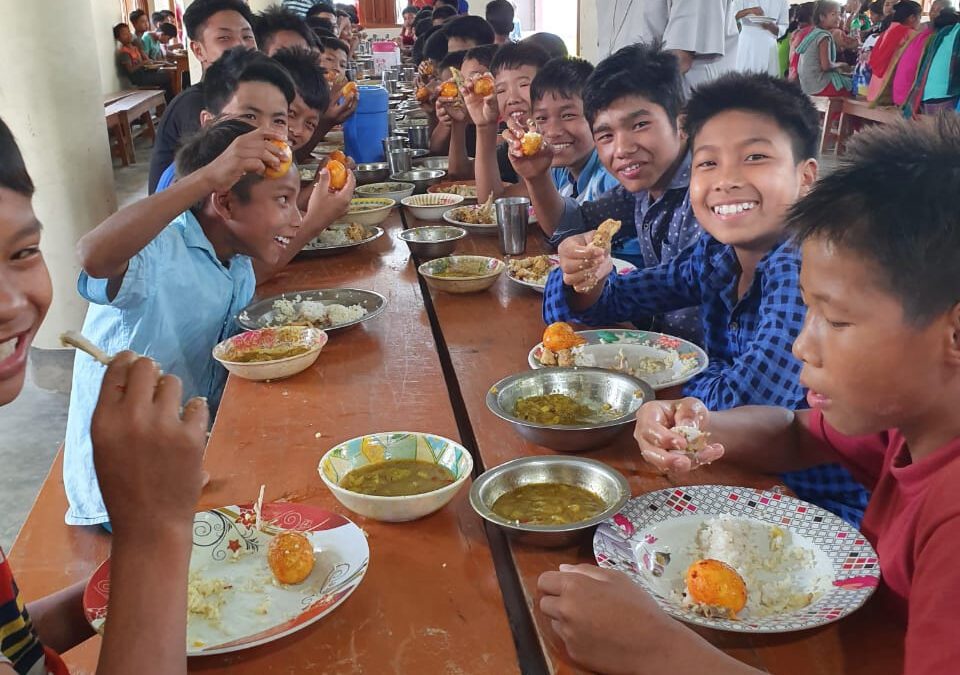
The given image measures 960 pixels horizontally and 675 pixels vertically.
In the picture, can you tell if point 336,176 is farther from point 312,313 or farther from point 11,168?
point 11,168

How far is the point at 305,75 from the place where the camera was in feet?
14.4

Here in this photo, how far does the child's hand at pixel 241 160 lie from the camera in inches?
87.8

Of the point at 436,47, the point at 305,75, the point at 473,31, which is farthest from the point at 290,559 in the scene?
the point at 436,47

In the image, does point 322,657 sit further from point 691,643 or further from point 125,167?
point 125,167

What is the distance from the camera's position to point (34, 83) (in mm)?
4566

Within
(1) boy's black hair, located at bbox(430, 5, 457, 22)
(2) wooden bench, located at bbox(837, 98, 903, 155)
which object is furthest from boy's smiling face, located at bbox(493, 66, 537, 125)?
(1) boy's black hair, located at bbox(430, 5, 457, 22)

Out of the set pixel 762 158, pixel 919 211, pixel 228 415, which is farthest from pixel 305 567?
pixel 762 158

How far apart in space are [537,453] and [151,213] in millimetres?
1312

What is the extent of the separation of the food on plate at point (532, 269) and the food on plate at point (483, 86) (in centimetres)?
119

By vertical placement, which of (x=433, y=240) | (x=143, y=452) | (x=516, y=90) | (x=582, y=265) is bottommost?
(x=433, y=240)

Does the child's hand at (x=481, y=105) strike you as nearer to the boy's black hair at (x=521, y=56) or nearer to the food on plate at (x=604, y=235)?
the boy's black hair at (x=521, y=56)

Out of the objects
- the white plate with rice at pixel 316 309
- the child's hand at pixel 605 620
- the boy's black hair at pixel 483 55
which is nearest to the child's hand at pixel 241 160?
the white plate with rice at pixel 316 309

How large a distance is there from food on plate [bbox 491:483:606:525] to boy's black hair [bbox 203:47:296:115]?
2.53m

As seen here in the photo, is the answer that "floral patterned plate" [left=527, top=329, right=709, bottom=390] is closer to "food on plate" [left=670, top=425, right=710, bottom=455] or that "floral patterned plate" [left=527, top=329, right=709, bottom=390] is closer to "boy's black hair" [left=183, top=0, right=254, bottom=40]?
"food on plate" [left=670, top=425, right=710, bottom=455]
